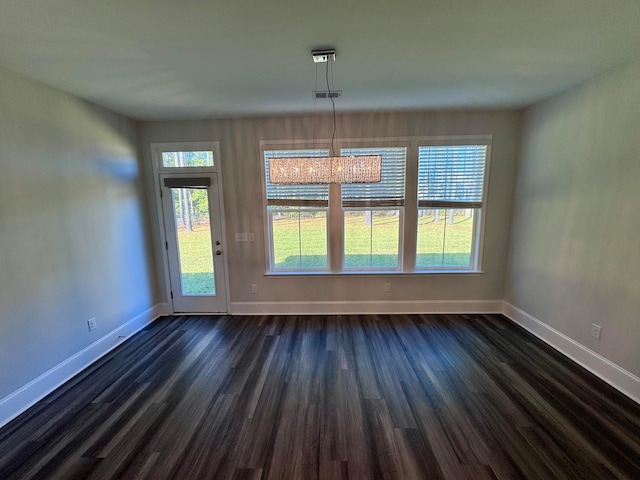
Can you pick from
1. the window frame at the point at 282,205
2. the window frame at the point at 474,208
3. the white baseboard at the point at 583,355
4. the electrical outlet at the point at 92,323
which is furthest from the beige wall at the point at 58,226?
the white baseboard at the point at 583,355

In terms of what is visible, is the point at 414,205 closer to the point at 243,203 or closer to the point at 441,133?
the point at 441,133

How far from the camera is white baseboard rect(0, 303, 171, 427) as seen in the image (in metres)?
2.11

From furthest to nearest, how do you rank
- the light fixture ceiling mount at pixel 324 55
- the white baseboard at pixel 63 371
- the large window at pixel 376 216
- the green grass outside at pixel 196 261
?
the green grass outside at pixel 196 261 → the large window at pixel 376 216 → the white baseboard at pixel 63 371 → the light fixture ceiling mount at pixel 324 55

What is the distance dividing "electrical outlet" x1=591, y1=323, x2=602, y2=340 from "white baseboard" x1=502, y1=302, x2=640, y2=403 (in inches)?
6.4

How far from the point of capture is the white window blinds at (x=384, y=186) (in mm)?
A: 3619

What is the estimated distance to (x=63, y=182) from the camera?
8.53 feet

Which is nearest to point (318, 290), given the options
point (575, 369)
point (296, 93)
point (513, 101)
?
point (296, 93)

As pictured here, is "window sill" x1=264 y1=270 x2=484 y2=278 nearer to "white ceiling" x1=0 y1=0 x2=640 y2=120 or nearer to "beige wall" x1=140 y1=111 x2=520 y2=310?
"beige wall" x1=140 y1=111 x2=520 y2=310

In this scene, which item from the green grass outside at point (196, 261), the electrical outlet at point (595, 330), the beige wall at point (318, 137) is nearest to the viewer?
the electrical outlet at point (595, 330)

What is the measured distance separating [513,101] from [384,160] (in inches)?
62.1

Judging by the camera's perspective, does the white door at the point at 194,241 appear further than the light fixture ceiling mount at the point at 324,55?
Yes

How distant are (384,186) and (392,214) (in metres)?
0.41

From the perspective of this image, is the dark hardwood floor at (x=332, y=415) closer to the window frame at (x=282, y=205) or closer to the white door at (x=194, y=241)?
Answer: the white door at (x=194, y=241)

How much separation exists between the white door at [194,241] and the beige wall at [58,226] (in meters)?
0.49
